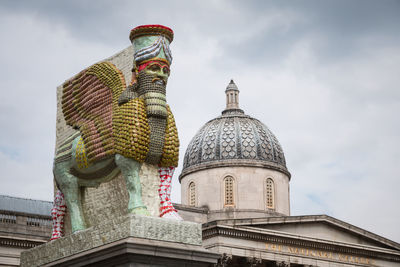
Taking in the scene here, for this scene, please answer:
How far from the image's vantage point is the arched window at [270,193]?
164ft

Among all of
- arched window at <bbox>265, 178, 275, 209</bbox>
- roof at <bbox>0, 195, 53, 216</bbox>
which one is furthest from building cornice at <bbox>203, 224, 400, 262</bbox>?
roof at <bbox>0, 195, 53, 216</bbox>

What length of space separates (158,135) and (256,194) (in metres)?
36.4

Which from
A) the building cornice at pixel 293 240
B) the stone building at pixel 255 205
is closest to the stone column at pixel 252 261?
the stone building at pixel 255 205

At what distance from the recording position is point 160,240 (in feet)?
42.1

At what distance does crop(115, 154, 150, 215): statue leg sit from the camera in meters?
13.2

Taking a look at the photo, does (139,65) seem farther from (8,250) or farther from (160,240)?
(8,250)

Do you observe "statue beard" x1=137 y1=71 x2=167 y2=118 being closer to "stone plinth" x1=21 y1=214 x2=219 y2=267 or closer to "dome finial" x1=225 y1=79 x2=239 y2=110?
"stone plinth" x1=21 y1=214 x2=219 y2=267

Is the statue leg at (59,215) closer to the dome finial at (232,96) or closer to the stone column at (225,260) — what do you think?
the stone column at (225,260)

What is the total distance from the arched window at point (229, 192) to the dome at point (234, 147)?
3.46ft

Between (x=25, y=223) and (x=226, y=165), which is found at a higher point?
(x=226, y=165)

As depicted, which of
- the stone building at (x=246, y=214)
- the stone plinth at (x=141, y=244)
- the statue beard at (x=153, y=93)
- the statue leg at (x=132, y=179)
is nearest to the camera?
the stone plinth at (x=141, y=244)

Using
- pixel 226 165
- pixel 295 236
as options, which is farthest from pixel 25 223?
pixel 226 165

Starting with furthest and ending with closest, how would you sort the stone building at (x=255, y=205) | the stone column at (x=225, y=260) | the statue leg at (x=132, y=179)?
the stone building at (x=255, y=205), the stone column at (x=225, y=260), the statue leg at (x=132, y=179)

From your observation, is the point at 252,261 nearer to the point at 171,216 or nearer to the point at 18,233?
the point at 18,233
